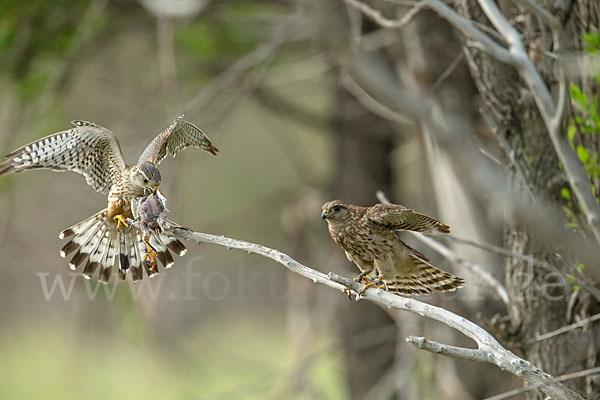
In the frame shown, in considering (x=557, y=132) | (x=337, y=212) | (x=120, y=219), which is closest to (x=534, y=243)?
(x=557, y=132)

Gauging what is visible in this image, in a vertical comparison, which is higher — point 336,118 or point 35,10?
point 35,10

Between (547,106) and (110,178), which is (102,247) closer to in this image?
(110,178)

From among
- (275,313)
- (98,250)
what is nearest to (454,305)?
(98,250)

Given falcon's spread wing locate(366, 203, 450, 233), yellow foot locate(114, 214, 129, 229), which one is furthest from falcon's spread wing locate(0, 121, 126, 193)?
falcon's spread wing locate(366, 203, 450, 233)

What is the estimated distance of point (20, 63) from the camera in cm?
592

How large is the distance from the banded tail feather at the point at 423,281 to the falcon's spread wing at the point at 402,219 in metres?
0.21

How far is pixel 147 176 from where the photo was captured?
3.29 meters

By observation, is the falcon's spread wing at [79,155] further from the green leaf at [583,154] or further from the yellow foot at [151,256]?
the green leaf at [583,154]

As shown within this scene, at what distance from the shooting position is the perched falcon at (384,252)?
319cm

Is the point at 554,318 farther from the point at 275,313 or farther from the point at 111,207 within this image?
the point at 275,313

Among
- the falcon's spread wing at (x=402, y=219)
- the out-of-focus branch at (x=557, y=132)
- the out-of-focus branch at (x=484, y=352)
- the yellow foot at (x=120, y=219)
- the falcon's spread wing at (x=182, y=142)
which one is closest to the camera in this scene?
the out-of-focus branch at (x=484, y=352)

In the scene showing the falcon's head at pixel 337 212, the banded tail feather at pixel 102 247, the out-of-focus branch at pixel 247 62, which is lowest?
the falcon's head at pixel 337 212

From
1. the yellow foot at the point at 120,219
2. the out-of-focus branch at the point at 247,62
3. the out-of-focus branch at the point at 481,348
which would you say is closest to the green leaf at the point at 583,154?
the out-of-focus branch at the point at 481,348

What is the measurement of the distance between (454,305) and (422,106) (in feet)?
6.90
